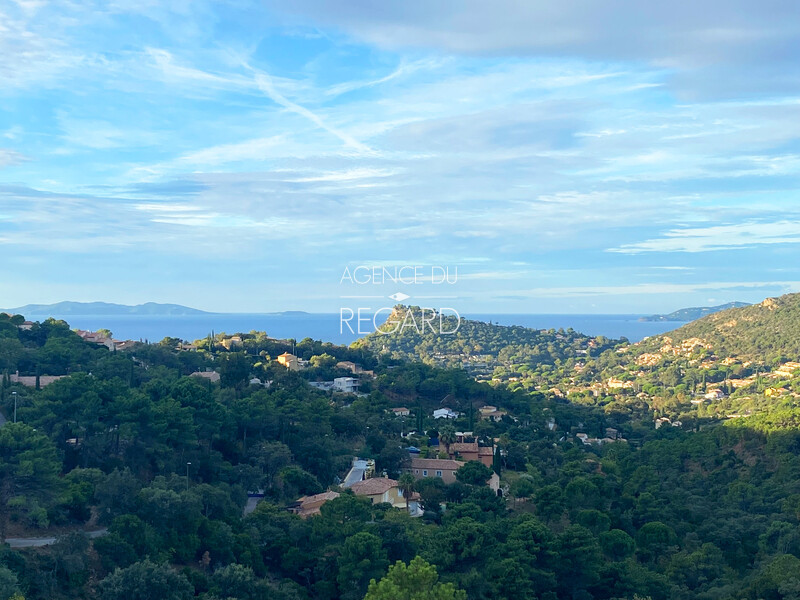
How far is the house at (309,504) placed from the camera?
26.5 m

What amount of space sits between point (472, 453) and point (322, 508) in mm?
15963

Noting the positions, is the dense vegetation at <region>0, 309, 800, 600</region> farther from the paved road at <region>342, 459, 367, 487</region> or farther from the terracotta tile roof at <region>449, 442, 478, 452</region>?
the terracotta tile roof at <region>449, 442, 478, 452</region>

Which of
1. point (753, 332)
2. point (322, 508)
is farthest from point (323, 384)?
point (753, 332)

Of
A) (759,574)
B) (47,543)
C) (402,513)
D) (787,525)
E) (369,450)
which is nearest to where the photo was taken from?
(47,543)

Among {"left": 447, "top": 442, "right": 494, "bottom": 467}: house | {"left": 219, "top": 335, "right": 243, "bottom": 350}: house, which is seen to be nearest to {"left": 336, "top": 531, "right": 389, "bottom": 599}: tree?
{"left": 447, "top": 442, "right": 494, "bottom": 467}: house

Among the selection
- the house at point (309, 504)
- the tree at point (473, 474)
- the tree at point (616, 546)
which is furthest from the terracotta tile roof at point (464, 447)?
the tree at point (616, 546)

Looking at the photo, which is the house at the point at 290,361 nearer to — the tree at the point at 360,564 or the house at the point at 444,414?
the house at the point at 444,414

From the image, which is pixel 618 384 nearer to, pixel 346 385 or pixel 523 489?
pixel 346 385

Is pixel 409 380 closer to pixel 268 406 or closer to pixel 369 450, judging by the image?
pixel 369 450

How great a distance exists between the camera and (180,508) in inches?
866

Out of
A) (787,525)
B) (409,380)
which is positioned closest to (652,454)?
(787,525)

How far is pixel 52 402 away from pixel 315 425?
11.1 m

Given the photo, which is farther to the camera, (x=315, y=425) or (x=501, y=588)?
(x=315, y=425)

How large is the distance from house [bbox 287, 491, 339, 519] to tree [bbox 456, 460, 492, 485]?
5597mm
